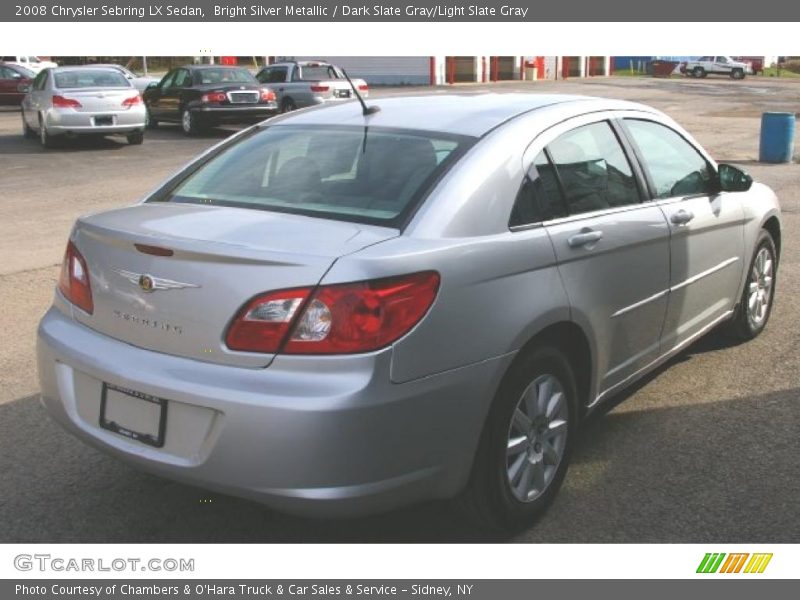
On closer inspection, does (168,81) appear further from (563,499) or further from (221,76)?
(563,499)

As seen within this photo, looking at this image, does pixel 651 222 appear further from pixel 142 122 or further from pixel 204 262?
pixel 142 122

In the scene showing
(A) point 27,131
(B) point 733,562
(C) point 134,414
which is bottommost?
(B) point 733,562

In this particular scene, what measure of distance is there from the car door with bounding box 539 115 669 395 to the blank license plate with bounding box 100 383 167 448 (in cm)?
156

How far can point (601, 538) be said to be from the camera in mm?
3346

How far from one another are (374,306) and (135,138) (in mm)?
16898

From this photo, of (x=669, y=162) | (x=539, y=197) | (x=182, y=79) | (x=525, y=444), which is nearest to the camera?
(x=525, y=444)

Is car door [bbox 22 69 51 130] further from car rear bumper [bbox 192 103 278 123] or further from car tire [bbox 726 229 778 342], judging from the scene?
car tire [bbox 726 229 778 342]

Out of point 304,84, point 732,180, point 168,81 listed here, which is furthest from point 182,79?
point 732,180

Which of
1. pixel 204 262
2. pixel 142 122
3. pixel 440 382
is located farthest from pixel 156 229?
pixel 142 122

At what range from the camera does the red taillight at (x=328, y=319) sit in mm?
2775

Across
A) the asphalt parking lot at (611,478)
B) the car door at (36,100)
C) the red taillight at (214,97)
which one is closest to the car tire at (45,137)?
the car door at (36,100)

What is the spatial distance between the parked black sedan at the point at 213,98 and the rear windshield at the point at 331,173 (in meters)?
16.4

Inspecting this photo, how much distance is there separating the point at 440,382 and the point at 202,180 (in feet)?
5.12

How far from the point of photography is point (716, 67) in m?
60.1
